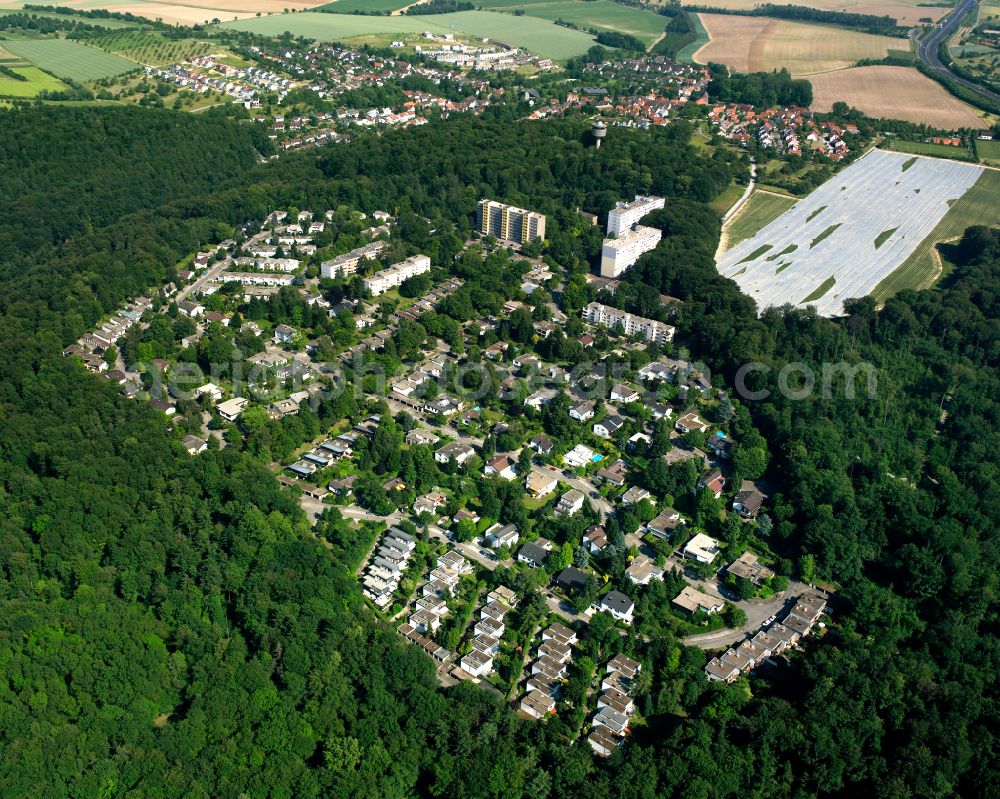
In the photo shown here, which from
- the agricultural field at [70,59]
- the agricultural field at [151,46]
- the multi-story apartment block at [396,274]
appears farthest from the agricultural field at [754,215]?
the agricultural field at [151,46]

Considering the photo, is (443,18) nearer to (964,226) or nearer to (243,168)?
(243,168)

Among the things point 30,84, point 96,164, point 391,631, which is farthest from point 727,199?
point 30,84

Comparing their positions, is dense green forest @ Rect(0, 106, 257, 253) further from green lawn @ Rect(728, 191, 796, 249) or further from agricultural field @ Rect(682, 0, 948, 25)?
agricultural field @ Rect(682, 0, 948, 25)

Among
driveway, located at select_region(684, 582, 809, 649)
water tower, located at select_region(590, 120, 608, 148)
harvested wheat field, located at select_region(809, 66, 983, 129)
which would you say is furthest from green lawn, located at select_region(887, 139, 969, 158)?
driveway, located at select_region(684, 582, 809, 649)

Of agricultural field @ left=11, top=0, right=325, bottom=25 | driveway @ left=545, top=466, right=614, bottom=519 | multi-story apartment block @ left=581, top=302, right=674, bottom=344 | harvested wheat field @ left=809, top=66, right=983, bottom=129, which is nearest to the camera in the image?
driveway @ left=545, top=466, right=614, bottom=519

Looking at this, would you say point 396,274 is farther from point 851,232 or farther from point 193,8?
point 193,8

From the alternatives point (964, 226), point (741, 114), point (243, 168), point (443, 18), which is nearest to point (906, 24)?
point (741, 114)
